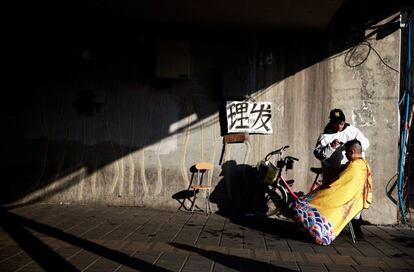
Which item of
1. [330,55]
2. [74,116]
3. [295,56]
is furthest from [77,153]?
[330,55]

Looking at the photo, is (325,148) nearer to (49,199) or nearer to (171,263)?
(171,263)

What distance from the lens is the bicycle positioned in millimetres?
7922

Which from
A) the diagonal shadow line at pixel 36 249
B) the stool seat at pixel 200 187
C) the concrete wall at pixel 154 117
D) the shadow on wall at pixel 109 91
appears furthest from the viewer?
the shadow on wall at pixel 109 91

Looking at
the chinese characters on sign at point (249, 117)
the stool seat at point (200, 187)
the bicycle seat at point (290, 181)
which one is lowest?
the stool seat at point (200, 187)

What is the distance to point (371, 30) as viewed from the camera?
8016 millimetres

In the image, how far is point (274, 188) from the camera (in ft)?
26.6

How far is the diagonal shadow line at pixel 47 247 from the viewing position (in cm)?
497

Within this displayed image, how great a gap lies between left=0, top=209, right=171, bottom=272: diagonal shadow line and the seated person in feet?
8.36

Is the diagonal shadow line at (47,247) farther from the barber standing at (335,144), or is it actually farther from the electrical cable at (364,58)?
the electrical cable at (364,58)

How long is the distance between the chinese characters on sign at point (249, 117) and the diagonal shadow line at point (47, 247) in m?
3.81

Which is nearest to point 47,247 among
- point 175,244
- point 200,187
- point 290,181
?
point 175,244

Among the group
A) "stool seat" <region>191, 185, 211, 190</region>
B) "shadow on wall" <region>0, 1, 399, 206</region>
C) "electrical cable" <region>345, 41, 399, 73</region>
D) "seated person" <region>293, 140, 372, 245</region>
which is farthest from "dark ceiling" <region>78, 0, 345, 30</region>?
"stool seat" <region>191, 185, 211, 190</region>

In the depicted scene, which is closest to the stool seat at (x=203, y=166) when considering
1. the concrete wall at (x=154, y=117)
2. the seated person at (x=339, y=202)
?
the concrete wall at (x=154, y=117)

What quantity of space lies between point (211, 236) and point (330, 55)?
446cm
